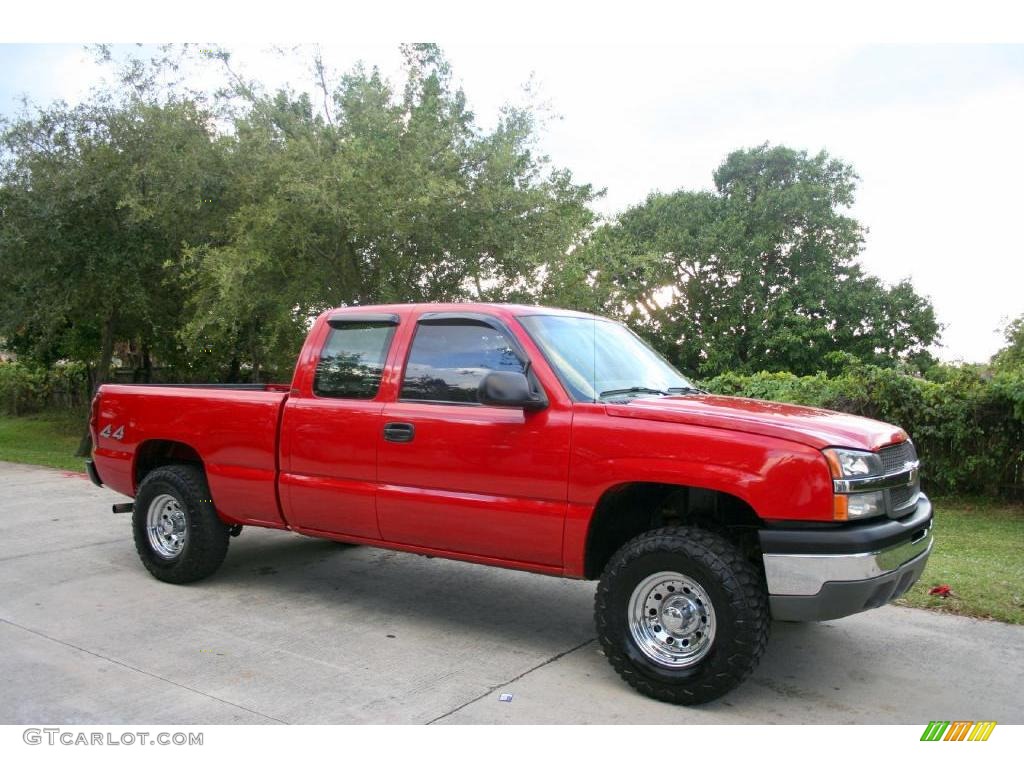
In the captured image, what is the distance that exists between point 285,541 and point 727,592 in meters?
5.11

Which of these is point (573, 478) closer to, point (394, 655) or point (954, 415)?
point (394, 655)

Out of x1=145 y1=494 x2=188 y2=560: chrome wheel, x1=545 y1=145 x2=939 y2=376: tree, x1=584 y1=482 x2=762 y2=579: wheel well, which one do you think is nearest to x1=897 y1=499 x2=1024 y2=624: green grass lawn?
x1=584 y1=482 x2=762 y2=579: wheel well

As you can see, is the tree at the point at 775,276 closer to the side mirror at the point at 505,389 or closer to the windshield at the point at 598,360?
the windshield at the point at 598,360

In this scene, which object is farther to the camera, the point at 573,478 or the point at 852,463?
the point at 573,478

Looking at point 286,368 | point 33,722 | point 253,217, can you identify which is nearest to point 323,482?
point 33,722

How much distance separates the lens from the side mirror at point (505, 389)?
4566 millimetres

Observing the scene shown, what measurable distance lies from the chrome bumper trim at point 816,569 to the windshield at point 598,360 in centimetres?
133

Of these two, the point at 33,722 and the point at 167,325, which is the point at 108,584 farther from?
the point at 167,325

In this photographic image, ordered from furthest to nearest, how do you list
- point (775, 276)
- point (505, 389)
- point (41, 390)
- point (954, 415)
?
point (775, 276), point (41, 390), point (954, 415), point (505, 389)

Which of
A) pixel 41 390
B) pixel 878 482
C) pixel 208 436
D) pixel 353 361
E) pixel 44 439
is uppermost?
pixel 353 361

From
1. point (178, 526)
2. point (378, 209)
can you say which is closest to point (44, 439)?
point (378, 209)

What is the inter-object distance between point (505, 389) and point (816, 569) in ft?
5.82

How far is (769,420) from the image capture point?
4297 millimetres

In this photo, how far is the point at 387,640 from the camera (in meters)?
5.24
